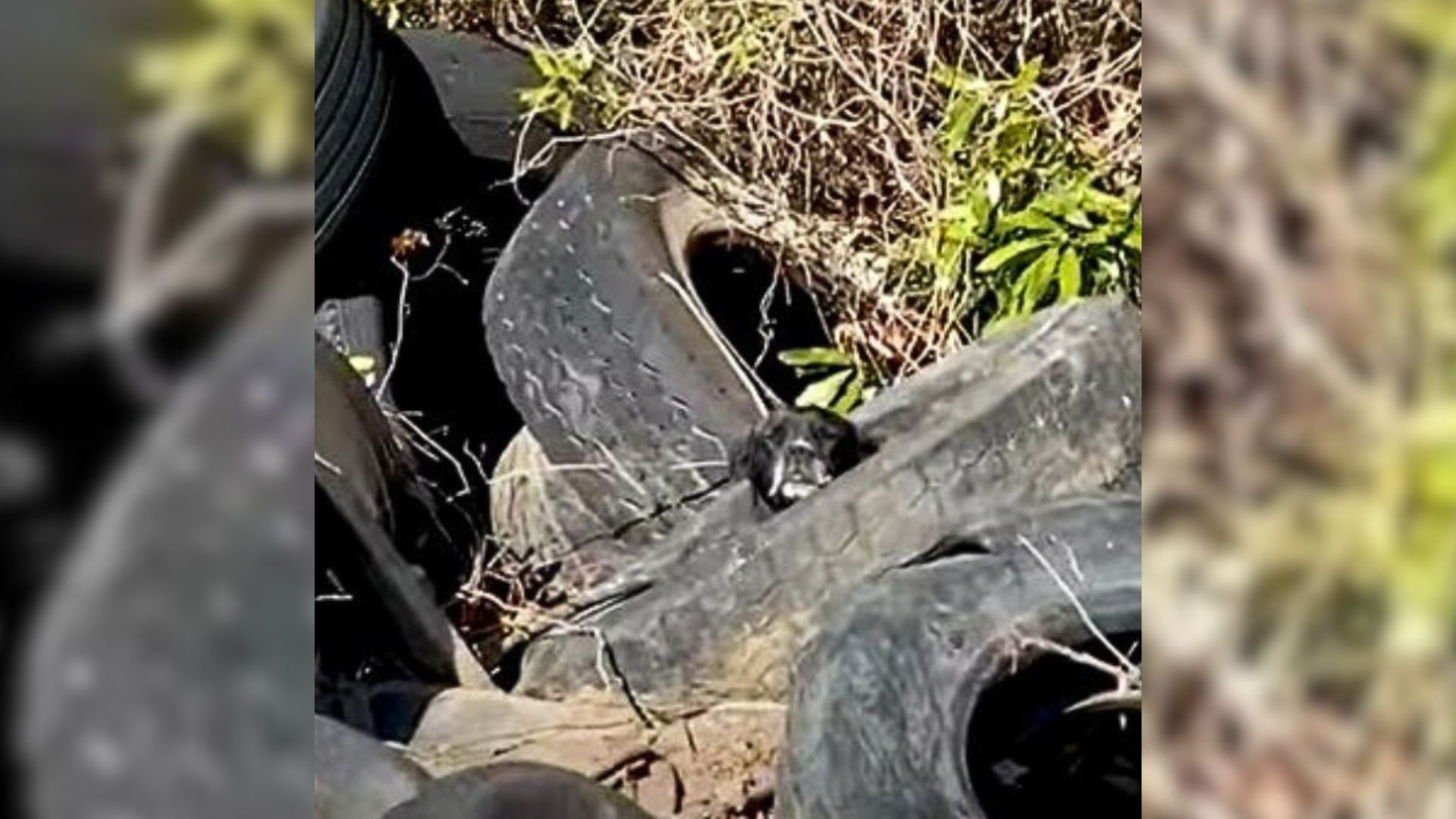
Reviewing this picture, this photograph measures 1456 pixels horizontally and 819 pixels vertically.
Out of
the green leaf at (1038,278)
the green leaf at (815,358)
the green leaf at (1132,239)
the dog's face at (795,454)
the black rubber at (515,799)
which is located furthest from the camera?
the green leaf at (815,358)

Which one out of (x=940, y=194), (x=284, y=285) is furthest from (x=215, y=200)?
(x=940, y=194)

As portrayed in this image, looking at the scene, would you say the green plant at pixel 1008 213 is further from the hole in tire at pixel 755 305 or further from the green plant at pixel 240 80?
the green plant at pixel 240 80

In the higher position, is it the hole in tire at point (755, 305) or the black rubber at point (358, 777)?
the black rubber at point (358, 777)

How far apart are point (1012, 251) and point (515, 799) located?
136cm

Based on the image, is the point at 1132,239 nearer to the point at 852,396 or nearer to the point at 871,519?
the point at 852,396

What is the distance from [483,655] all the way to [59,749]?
2484mm

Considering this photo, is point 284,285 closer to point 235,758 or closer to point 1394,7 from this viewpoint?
point 235,758

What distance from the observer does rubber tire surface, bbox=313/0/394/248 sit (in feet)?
10.3

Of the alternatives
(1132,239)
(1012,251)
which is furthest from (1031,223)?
(1132,239)

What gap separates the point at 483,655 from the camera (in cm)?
289

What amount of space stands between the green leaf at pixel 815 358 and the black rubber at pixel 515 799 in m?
1.27

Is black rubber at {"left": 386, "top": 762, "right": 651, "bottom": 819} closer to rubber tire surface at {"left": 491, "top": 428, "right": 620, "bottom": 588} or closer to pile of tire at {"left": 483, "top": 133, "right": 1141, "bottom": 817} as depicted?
pile of tire at {"left": 483, "top": 133, "right": 1141, "bottom": 817}

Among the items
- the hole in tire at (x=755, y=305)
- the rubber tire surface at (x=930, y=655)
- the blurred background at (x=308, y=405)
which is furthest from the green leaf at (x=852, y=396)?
the blurred background at (x=308, y=405)

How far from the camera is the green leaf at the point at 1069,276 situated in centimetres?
306
